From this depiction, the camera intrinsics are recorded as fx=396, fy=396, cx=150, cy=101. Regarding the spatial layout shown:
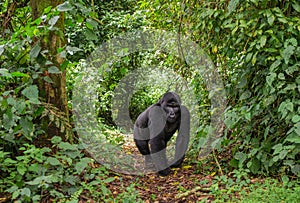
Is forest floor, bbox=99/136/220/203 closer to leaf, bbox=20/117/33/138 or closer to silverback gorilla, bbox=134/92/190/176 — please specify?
silverback gorilla, bbox=134/92/190/176

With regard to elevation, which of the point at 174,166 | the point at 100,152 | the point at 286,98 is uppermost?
the point at 286,98

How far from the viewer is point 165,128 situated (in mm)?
4270

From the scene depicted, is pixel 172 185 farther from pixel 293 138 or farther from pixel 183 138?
pixel 293 138

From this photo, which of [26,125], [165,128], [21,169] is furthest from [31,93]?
[165,128]

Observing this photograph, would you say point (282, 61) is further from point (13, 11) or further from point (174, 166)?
point (13, 11)

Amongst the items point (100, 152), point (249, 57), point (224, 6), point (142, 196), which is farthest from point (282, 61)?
point (100, 152)

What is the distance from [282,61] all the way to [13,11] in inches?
89.0

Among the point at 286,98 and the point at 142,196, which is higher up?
the point at 286,98

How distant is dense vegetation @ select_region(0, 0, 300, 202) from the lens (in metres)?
2.59

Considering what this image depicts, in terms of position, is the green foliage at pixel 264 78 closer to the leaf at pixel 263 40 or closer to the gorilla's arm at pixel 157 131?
the leaf at pixel 263 40

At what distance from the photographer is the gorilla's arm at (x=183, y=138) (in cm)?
423

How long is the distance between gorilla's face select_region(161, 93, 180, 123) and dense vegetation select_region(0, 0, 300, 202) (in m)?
0.42

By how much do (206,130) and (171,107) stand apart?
585mm

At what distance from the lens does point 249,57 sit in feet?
10.6
